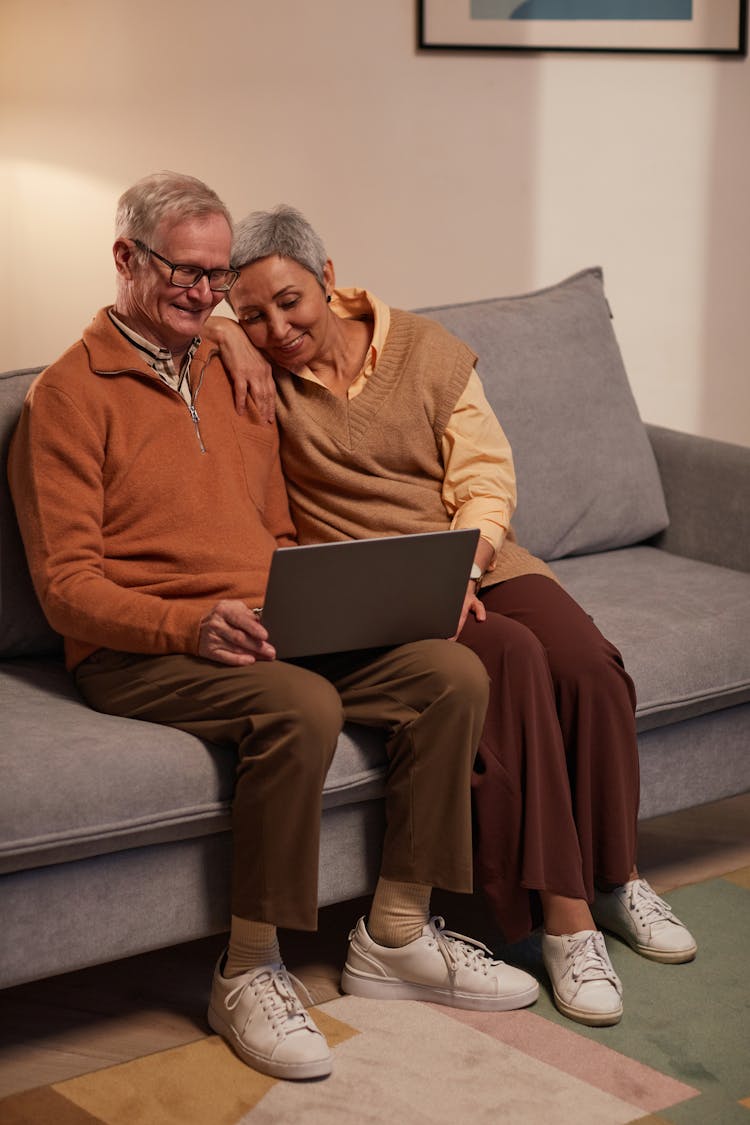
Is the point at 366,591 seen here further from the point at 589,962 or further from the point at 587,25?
the point at 587,25

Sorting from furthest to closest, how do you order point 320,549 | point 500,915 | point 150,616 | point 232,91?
1. point 232,91
2. point 500,915
3. point 150,616
4. point 320,549

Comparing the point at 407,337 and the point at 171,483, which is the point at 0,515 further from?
the point at 407,337

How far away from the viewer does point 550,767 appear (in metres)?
2.02

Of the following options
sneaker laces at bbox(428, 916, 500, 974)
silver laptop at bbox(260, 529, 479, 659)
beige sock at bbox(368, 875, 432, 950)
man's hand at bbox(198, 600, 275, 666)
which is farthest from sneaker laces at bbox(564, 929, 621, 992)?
man's hand at bbox(198, 600, 275, 666)

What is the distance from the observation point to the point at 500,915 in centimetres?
204

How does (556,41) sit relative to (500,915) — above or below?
above

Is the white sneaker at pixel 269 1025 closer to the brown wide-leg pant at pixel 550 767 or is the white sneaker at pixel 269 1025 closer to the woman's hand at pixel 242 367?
the brown wide-leg pant at pixel 550 767

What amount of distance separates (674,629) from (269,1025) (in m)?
0.92

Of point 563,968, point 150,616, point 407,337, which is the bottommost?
point 563,968

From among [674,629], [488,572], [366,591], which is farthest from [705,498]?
[366,591]

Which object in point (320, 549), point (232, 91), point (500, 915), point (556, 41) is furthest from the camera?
point (556, 41)

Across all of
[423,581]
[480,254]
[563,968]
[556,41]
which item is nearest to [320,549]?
[423,581]

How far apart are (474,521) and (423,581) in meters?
0.35

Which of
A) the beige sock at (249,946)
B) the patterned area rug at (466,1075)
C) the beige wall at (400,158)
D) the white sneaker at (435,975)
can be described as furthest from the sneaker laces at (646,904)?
the beige wall at (400,158)
